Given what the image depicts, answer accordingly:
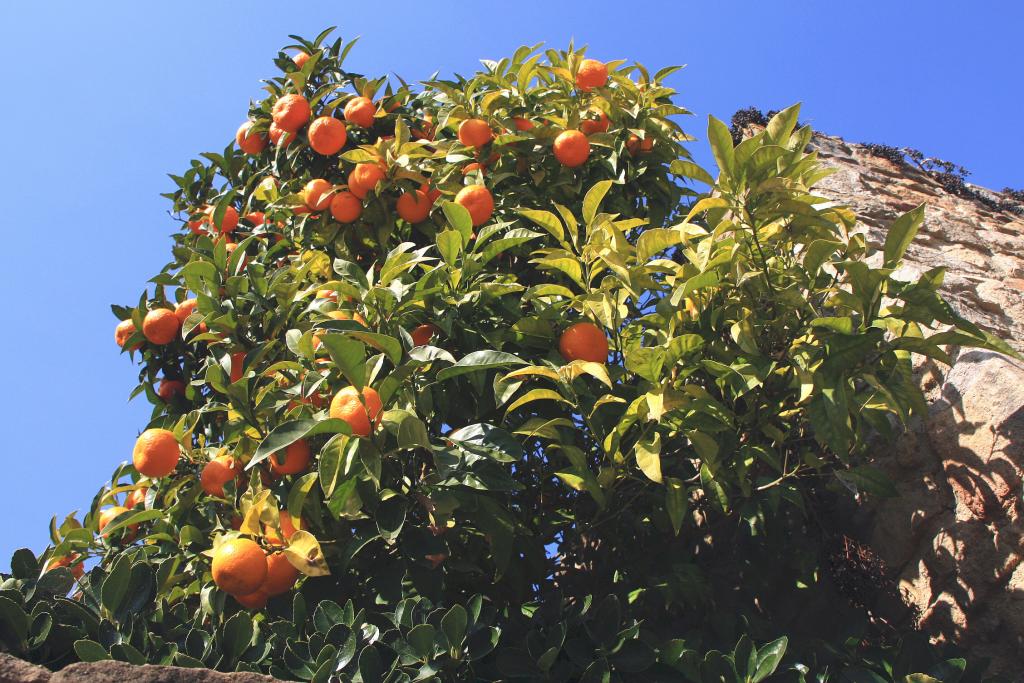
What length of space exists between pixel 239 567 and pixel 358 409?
1.56ft

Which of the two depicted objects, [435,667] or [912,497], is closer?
[435,667]

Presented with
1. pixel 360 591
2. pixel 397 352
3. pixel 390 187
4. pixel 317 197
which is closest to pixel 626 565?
pixel 360 591

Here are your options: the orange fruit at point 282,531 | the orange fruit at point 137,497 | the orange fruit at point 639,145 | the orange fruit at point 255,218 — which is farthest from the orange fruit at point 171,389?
the orange fruit at point 639,145

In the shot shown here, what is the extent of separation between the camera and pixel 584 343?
2275 mm

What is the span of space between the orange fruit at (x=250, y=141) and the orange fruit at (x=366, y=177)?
1.13 metres

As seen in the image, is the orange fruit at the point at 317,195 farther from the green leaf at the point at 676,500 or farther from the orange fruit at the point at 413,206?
the green leaf at the point at 676,500

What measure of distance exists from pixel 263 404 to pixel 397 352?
1.66ft

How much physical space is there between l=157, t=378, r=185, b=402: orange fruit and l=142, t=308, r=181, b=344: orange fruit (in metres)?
0.20

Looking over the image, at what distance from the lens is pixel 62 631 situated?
1.89 meters

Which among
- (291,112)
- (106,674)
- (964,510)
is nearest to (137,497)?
(106,674)

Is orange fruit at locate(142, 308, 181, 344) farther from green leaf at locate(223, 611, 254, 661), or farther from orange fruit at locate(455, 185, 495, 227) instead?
green leaf at locate(223, 611, 254, 661)

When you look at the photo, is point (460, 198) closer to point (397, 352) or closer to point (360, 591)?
point (397, 352)

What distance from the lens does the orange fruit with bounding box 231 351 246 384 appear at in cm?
261

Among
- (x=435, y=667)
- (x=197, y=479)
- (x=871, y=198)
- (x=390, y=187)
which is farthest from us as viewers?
(x=871, y=198)
